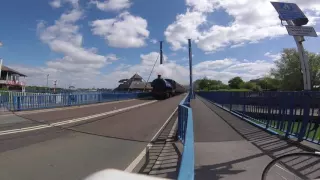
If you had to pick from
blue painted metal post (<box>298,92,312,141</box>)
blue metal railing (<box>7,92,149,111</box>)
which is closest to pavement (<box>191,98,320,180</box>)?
blue painted metal post (<box>298,92,312,141</box>)

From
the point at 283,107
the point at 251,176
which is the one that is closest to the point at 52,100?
the point at 283,107

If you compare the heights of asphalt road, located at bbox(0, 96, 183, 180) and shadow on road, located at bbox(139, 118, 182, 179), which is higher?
asphalt road, located at bbox(0, 96, 183, 180)

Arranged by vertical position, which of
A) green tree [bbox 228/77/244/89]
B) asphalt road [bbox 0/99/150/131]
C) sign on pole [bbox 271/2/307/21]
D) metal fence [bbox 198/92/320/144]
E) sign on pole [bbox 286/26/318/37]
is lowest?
asphalt road [bbox 0/99/150/131]

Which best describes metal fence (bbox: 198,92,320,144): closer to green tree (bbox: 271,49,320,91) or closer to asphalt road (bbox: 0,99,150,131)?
asphalt road (bbox: 0,99,150,131)

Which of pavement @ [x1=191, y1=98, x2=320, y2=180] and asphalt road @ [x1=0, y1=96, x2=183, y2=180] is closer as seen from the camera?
pavement @ [x1=191, y1=98, x2=320, y2=180]

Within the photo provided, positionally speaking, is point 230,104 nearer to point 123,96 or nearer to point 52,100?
point 52,100

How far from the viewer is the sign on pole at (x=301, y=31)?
39.3 ft

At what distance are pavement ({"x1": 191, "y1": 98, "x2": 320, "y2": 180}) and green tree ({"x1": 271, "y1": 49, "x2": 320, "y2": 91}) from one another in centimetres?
6280

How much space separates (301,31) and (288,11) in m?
1.20

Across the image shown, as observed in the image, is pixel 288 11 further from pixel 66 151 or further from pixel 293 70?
pixel 293 70

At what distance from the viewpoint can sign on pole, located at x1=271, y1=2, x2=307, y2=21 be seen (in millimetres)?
12484

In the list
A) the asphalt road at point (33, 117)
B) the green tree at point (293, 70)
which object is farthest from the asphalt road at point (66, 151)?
the green tree at point (293, 70)

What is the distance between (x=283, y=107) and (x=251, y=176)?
5584mm

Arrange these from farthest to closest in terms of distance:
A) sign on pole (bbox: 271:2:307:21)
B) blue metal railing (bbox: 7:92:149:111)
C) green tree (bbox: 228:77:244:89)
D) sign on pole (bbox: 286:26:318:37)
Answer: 1. green tree (bbox: 228:77:244:89)
2. blue metal railing (bbox: 7:92:149:111)
3. sign on pole (bbox: 271:2:307:21)
4. sign on pole (bbox: 286:26:318:37)
